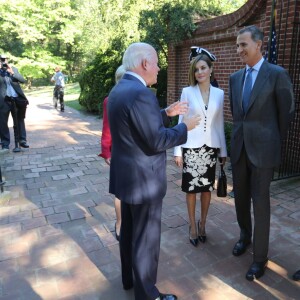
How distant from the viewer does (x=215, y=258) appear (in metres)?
2.88

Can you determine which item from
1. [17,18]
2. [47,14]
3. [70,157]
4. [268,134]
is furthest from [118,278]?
[47,14]

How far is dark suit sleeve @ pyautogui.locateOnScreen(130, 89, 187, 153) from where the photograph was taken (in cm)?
179

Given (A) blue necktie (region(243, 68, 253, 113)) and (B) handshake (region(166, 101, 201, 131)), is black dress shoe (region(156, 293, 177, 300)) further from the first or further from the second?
(A) blue necktie (region(243, 68, 253, 113))

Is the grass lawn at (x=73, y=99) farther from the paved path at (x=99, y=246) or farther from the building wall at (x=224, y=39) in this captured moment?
the paved path at (x=99, y=246)

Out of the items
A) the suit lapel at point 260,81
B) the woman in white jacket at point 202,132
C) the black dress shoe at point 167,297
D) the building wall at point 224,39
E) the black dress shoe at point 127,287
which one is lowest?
the black dress shoe at point 127,287

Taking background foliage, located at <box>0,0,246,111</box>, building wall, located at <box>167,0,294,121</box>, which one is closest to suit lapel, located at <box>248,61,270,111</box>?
building wall, located at <box>167,0,294,121</box>

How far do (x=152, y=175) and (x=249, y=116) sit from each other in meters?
1.01

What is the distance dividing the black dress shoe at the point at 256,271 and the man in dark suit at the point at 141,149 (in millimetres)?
843

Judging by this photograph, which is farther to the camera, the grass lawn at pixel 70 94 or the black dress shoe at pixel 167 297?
the grass lawn at pixel 70 94

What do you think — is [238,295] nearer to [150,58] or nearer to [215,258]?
[215,258]

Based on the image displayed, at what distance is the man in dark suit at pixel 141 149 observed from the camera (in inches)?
71.4

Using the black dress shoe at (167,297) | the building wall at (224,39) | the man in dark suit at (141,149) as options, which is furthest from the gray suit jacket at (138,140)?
the building wall at (224,39)

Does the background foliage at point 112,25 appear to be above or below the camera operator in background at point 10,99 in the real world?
above

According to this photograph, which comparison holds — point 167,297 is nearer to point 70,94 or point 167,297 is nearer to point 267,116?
point 267,116
